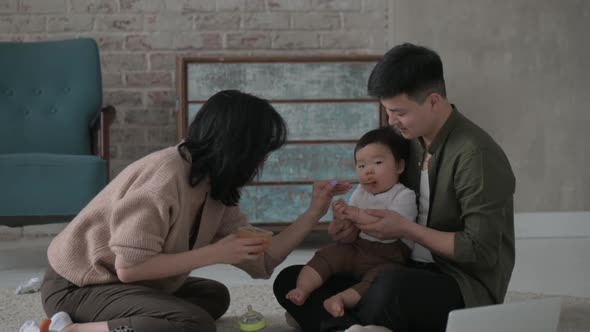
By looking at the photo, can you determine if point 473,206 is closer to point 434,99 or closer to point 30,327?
point 434,99

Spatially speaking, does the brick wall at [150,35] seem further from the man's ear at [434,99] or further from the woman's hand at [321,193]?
the man's ear at [434,99]

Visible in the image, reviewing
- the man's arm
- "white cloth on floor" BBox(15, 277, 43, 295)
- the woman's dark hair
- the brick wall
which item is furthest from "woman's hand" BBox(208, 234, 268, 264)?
the brick wall

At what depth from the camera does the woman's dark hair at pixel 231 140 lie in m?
2.00

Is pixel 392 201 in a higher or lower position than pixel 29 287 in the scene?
higher

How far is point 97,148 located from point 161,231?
2074 mm

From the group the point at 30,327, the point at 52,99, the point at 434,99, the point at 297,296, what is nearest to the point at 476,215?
the point at 434,99

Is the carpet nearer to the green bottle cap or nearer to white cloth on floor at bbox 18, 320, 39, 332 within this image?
the green bottle cap

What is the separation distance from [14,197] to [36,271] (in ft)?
1.09

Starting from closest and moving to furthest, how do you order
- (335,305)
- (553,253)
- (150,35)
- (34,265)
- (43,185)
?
(335,305), (43,185), (34,265), (553,253), (150,35)

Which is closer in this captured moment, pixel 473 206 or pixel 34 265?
pixel 473 206

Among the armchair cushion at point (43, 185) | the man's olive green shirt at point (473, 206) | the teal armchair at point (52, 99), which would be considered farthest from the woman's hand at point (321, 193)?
the teal armchair at point (52, 99)

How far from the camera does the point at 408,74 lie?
2.05 m

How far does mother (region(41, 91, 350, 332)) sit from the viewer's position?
1972mm

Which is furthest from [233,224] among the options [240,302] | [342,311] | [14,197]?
[14,197]
